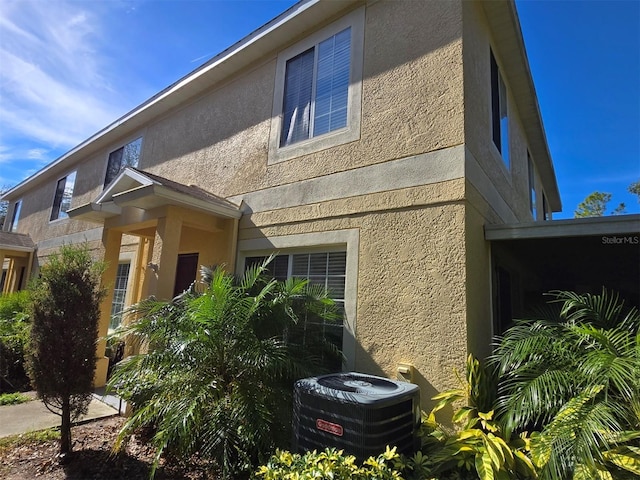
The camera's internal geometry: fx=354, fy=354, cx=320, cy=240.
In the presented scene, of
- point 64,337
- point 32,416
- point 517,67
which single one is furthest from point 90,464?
point 517,67

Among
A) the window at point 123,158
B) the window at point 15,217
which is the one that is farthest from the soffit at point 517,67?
the window at point 15,217

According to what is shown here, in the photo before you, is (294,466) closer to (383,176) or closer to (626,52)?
(383,176)

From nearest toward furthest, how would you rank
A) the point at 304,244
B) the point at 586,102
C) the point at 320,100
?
the point at 304,244 → the point at 320,100 → the point at 586,102

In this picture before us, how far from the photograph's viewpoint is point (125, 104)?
12.6 m

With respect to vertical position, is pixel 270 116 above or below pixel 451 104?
above

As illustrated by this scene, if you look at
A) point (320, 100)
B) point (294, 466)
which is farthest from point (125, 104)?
point (294, 466)

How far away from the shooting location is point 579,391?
150 inches

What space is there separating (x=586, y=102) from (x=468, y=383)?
1511 centimetres

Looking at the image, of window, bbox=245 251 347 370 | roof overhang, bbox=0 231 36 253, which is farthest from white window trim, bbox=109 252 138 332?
roof overhang, bbox=0 231 36 253

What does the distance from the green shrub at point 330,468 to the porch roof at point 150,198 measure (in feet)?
17.0

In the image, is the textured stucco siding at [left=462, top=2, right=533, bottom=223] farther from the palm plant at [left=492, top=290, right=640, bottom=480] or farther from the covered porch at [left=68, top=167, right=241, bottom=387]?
the covered porch at [left=68, top=167, right=241, bottom=387]

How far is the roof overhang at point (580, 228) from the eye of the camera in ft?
16.3

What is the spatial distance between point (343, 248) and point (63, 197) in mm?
16090

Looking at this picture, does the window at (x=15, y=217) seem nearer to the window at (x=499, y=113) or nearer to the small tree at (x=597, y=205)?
the window at (x=499, y=113)
